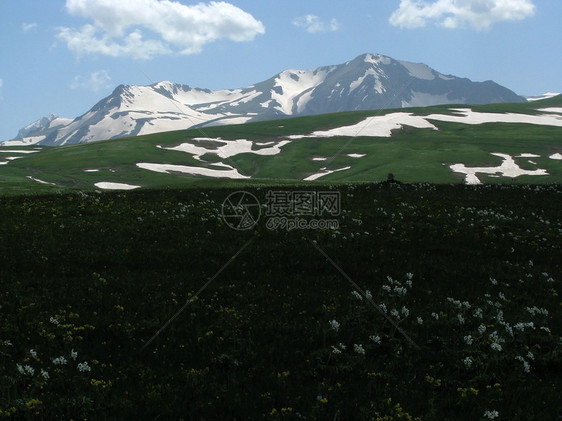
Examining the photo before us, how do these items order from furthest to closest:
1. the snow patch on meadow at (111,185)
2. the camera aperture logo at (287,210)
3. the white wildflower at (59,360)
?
the snow patch on meadow at (111,185), the camera aperture logo at (287,210), the white wildflower at (59,360)

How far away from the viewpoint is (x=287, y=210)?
28.4m

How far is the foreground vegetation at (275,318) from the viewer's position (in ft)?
31.9

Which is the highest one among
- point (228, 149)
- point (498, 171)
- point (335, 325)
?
point (228, 149)

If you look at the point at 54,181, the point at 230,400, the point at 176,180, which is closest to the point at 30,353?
the point at 230,400

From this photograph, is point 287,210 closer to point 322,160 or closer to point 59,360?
point 59,360

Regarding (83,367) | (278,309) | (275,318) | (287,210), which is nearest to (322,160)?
(287,210)

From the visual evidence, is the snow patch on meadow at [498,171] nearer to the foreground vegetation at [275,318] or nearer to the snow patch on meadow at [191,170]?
the snow patch on meadow at [191,170]

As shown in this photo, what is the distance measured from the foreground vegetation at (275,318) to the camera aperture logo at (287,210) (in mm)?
970

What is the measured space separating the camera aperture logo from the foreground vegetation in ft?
3.18

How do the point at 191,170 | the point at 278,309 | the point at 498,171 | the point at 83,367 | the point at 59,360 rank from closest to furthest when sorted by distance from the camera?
the point at 83,367 → the point at 59,360 → the point at 278,309 → the point at 498,171 → the point at 191,170

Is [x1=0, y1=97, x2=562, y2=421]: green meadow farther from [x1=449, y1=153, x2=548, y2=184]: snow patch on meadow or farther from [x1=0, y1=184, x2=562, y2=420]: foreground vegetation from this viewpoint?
[x1=449, y1=153, x2=548, y2=184]: snow patch on meadow

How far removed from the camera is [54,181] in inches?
5344

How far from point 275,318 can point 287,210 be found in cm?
1471

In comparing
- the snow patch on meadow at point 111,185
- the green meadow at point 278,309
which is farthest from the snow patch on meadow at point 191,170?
the green meadow at point 278,309
